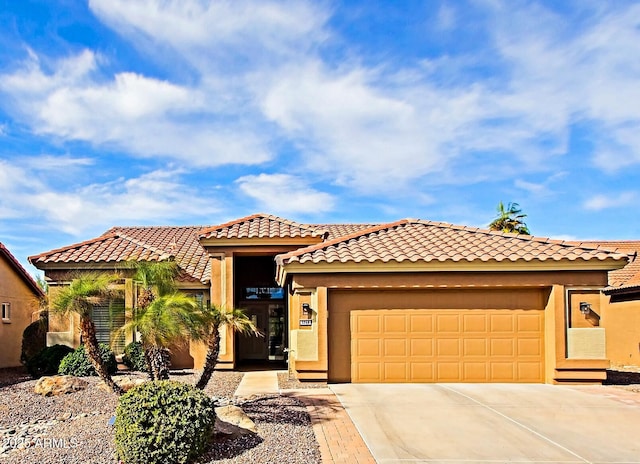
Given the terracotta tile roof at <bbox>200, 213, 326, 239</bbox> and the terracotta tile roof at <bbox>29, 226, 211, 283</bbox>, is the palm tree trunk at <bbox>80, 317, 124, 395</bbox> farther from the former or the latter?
the terracotta tile roof at <bbox>200, 213, 326, 239</bbox>

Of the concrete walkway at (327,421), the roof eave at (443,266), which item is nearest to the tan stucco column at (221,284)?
the concrete walkway at (327,421)

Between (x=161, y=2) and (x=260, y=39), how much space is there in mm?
3015

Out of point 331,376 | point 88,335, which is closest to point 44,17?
point 88,335

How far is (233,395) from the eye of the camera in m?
12.6

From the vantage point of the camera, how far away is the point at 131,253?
18.3 meters

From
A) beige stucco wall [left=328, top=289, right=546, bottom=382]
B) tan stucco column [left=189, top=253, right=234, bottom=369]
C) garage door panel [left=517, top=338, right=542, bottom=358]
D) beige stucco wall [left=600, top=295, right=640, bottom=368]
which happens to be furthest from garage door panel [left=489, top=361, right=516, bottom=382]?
tan stucco column [left=189, top=253, right=234, bottom=369]

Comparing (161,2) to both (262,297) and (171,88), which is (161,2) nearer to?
(171,88)

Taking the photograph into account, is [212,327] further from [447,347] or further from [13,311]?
[13,311]

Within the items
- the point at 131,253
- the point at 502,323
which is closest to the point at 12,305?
the point at 131,253

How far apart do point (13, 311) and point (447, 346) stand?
17357 mm

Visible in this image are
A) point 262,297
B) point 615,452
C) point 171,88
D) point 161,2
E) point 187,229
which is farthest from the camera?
point 187,229

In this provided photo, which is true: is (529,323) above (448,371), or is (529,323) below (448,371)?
above

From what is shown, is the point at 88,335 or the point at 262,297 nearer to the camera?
the point at 88,335

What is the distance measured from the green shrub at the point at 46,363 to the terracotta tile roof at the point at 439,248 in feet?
23.5
